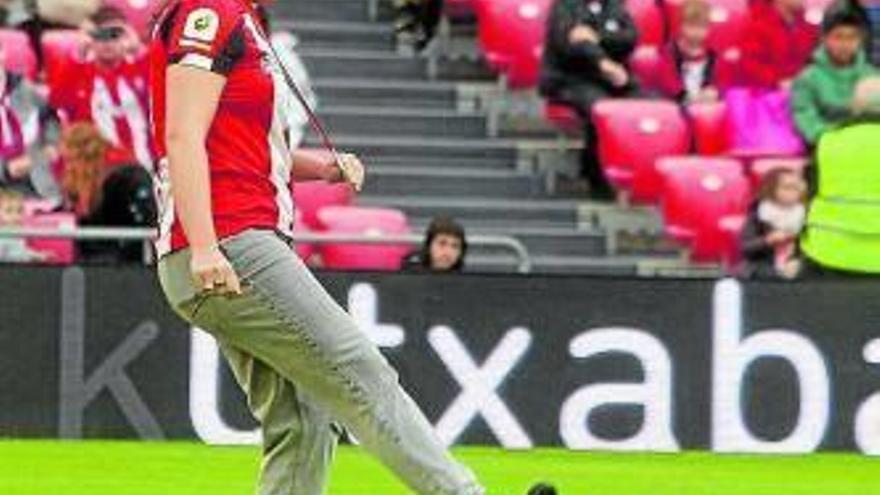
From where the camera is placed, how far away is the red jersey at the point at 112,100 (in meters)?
15.8

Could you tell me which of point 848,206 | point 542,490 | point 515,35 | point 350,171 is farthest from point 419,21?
point 542,490

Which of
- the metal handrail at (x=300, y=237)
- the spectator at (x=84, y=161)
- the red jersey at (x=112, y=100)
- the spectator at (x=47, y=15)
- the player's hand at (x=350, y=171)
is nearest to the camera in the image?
the player's hand at (x=350, y=171)

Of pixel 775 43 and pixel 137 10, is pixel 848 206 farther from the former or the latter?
pixel 137 10

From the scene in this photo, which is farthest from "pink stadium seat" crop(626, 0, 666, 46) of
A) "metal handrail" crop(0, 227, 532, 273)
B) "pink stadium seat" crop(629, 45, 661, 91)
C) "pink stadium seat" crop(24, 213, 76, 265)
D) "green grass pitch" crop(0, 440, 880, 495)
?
"green grass pitch" crop(0, 440, 880, 495)

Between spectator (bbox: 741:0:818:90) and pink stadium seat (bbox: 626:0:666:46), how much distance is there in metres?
0.59

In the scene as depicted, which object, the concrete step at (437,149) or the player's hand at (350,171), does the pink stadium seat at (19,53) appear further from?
the player's hand at (350,171)

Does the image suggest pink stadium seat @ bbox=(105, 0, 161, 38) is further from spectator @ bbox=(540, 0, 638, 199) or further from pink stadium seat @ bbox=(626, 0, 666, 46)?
pink stadium seat @ bbox=(626, 0, 666, 46)

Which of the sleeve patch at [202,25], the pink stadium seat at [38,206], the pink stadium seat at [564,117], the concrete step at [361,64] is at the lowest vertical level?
the pink stadium seat at [38,206]

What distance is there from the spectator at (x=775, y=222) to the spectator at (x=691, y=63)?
1476 millimetres

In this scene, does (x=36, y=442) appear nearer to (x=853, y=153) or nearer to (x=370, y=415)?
(x=853, y=153)

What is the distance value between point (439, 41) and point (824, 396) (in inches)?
204

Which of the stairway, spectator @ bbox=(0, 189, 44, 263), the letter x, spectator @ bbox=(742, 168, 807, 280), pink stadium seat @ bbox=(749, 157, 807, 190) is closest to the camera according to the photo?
the letter x

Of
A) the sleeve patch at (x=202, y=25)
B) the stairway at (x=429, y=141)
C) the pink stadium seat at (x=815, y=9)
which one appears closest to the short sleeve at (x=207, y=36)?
the sleeve patch at (x=202, y=25)

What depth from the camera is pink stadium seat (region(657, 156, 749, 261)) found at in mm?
16375
